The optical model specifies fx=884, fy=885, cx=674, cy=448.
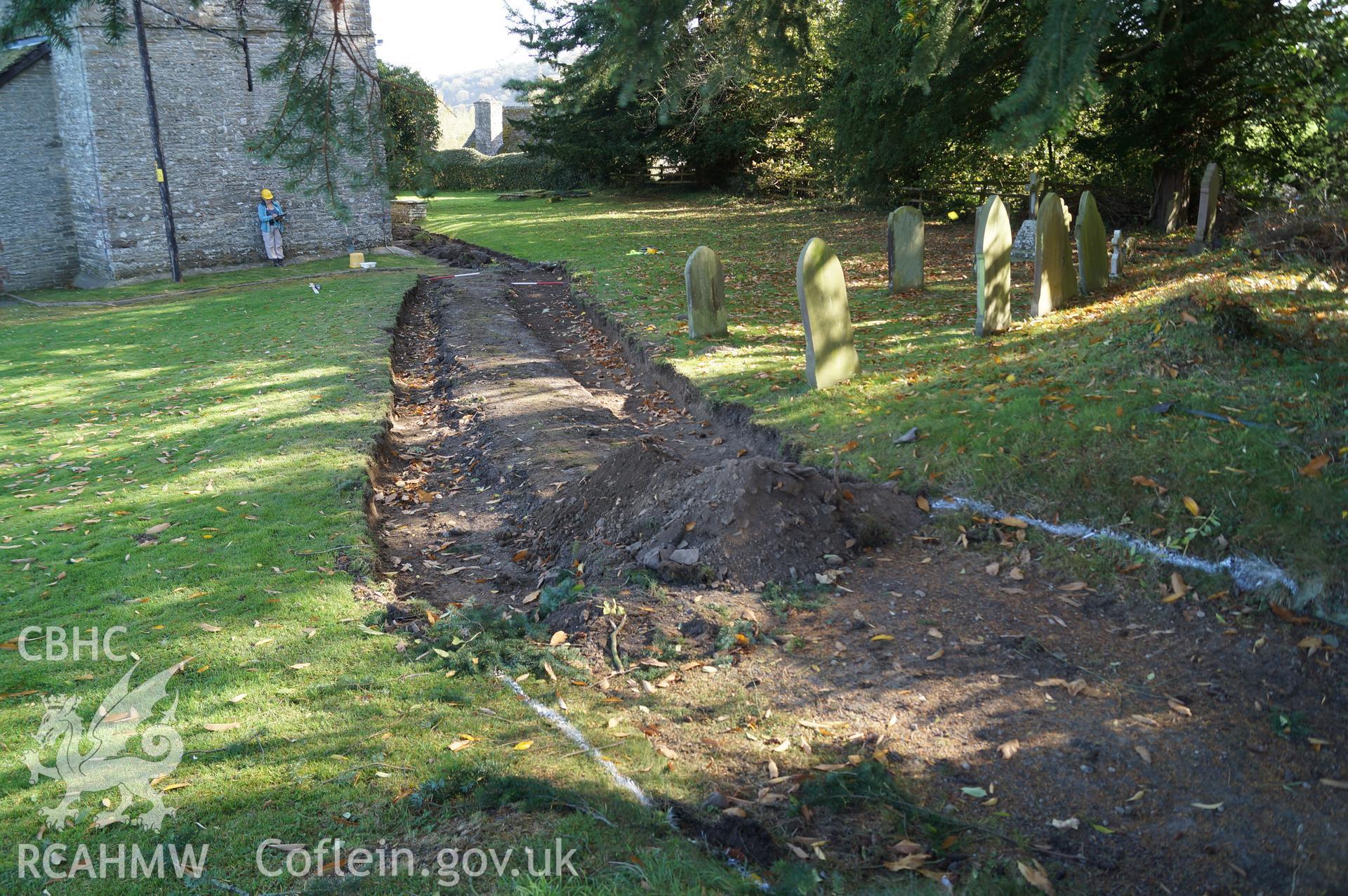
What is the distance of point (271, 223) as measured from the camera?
24.7 metres

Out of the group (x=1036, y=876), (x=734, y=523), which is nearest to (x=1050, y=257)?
(x=734, y=523)

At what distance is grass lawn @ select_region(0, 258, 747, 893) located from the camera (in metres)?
A: 3.55

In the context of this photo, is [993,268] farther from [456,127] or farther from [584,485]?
[456,127]

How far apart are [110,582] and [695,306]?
26.8ft

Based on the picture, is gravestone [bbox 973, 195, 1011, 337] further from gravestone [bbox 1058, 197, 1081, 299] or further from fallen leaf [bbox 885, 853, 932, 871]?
fallen leaf [bbox 885, 853, 932, 871]

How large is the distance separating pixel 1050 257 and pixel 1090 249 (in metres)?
1.07

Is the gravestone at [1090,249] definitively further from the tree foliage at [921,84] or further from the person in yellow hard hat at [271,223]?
the person in yellow hard hat at [271,223]

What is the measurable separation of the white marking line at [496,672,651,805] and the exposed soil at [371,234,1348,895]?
29 centimetres

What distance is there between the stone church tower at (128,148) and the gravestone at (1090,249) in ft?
57.7

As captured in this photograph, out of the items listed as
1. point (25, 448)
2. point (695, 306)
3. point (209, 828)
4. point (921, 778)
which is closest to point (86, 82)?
point (25, 448)

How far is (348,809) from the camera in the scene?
3725mm

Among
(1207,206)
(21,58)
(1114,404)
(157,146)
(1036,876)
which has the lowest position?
(1036,876)

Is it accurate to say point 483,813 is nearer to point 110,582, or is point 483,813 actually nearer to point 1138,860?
point 1138,860

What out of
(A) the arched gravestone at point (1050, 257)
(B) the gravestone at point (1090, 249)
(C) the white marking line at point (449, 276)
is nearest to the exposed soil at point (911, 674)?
(A) the arched gravestone at point (1050, 257)
